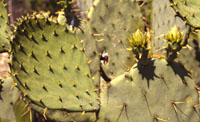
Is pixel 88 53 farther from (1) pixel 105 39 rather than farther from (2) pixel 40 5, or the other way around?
(2) pixel 40 5

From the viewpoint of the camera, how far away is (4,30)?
1.73 m

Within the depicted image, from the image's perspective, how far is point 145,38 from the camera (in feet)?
4.11

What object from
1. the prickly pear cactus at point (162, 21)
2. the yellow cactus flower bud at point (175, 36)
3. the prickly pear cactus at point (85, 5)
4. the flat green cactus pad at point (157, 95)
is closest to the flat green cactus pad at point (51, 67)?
the flat green cactus pad at point (157, 95)

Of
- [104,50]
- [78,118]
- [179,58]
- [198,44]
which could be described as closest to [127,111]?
[78,118]

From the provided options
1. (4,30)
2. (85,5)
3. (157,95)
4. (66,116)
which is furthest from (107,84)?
(85,5)

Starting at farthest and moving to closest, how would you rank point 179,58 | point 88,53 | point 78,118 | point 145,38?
point 179,58, point 88,53, point 78,118, point 145,38

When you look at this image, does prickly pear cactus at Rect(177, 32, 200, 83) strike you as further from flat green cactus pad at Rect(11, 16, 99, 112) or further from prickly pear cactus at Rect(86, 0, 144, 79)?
flat green cactus pad at Rect(11, 16, 99, 112)

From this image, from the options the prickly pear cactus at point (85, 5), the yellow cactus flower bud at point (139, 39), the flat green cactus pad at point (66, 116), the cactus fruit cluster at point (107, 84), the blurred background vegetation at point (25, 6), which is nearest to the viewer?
the yellow cactus flower bud at point (139, 39)

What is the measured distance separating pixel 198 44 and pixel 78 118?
1.23 metres

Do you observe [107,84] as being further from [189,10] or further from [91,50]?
[189,10]

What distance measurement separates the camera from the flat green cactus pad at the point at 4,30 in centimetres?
169

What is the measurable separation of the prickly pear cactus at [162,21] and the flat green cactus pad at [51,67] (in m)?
0.77

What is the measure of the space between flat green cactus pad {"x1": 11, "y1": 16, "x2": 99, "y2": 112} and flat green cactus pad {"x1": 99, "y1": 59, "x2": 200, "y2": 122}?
21cm

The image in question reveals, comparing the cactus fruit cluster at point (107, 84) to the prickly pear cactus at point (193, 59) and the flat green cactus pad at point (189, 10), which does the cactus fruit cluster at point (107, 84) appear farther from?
the prickly pear cactus at point (193, 59)
